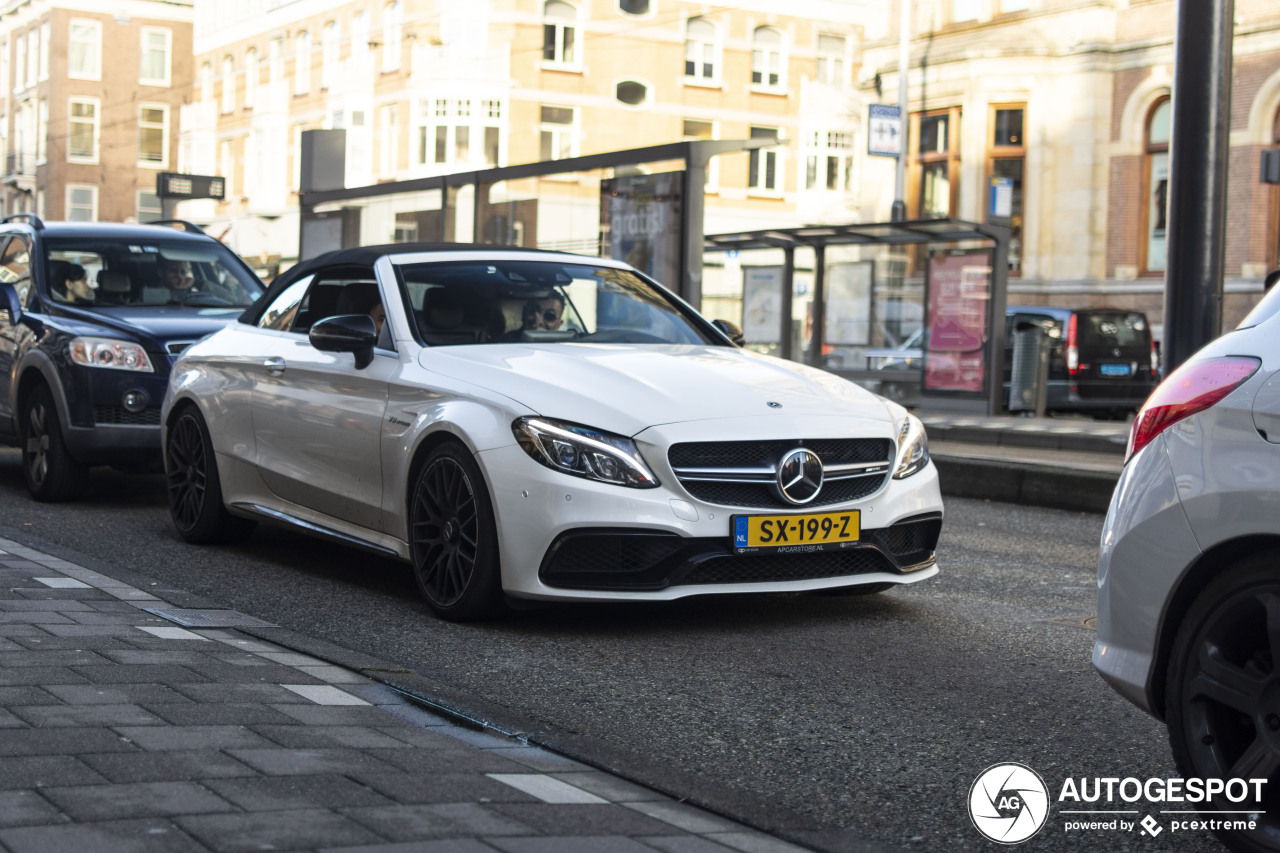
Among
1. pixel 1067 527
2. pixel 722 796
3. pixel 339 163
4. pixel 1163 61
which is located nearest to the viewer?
pixel 722 796

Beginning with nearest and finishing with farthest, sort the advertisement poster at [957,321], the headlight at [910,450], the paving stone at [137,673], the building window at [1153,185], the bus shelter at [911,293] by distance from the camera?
the paving stone at [137,673] < the headlight at [910,450] < the bus shelter at [911,293] < the advertisement poster at [957,321] < the building window at [1153,185]

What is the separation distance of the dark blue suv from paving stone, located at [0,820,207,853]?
6.53 meters

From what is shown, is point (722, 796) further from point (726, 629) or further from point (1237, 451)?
point (726, 629)

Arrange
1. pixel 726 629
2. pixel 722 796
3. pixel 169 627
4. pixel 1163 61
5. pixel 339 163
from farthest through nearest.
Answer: pixel 1163 61 → pixel 339 163 → pixel 726 629 → pixel 169 627 → pixel 722 796

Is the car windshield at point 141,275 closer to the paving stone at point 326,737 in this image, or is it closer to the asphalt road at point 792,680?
the asphalt road at point 792,680

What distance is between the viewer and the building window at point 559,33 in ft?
168

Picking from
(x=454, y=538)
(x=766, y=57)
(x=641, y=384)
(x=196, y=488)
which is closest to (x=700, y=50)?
(x=766, y=57)

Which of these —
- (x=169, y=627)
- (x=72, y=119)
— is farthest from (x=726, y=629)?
(x=72, y=119)

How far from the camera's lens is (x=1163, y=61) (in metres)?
32.1

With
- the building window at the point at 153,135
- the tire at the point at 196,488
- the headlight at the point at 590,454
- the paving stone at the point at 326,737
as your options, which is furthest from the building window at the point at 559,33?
the paving stone at the point at 326,737

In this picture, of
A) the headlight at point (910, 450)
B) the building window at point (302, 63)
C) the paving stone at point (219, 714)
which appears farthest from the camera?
the building window at point (302, 63)

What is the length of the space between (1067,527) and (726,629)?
4.73 meters

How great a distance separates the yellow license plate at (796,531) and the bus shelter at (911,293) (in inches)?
541

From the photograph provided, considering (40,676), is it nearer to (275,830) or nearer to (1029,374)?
(275,830)
